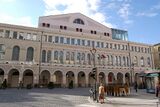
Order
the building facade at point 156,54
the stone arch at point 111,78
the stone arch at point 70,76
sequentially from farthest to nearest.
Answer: the building facade at point 156,54
the stone arch at point 111,78
the stone arch at point 70,76

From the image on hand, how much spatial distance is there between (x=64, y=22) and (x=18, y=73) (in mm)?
17101

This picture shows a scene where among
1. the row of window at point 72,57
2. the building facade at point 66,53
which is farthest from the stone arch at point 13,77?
the row of window at point 72,57

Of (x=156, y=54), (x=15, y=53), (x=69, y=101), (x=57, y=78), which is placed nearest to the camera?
(x=69, y=101)

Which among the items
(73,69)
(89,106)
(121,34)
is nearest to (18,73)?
(73,69)

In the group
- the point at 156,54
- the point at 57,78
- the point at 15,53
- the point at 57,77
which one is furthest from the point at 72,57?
the point at 156,54

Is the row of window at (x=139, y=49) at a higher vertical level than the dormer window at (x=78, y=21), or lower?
lower

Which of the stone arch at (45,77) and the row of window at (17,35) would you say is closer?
the row of window at (17,35)

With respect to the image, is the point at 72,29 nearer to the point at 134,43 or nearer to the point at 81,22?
the point at 81,22

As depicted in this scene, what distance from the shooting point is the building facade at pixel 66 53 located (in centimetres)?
3575

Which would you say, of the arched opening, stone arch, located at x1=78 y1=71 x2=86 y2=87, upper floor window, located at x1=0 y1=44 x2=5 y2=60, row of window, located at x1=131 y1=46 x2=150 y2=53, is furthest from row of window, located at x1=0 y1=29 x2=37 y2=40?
row of window, located at x1=131 y1=46 x2=150 y2=53

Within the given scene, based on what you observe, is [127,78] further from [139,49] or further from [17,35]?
[17,35]

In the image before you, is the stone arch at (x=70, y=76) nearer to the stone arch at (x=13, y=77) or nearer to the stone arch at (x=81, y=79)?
the stone arch at (x=81, y=79)

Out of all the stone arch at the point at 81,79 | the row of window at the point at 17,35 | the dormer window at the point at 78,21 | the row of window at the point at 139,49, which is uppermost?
the dormer window at the point at 78,21

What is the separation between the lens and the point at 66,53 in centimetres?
4053
